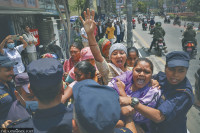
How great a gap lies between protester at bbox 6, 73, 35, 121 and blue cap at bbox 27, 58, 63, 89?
0.65 metres

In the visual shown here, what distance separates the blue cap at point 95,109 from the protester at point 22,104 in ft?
3.15

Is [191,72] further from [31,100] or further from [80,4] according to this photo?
[80,4]

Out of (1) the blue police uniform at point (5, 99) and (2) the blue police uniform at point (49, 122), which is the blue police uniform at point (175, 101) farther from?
(1) the blue police uniform at point (5, 99)

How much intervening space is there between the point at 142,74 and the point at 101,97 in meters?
0.89

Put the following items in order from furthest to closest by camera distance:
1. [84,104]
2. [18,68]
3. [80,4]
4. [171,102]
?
[80,4] < [18,68] < [171,102] < [84,104]

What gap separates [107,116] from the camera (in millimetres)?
884

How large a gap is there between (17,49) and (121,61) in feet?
11.9

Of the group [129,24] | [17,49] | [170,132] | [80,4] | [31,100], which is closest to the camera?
[170,132]

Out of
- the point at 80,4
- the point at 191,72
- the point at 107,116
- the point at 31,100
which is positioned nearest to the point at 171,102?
the point at 107,116

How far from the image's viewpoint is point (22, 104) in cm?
175

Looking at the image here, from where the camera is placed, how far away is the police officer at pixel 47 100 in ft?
3.66

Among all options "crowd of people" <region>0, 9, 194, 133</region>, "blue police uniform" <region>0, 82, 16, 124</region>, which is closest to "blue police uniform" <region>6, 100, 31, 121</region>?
"crowd of people" <region>0, 9, 194, 133</region>

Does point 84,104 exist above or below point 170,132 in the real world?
above

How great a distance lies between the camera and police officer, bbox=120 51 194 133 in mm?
1452
